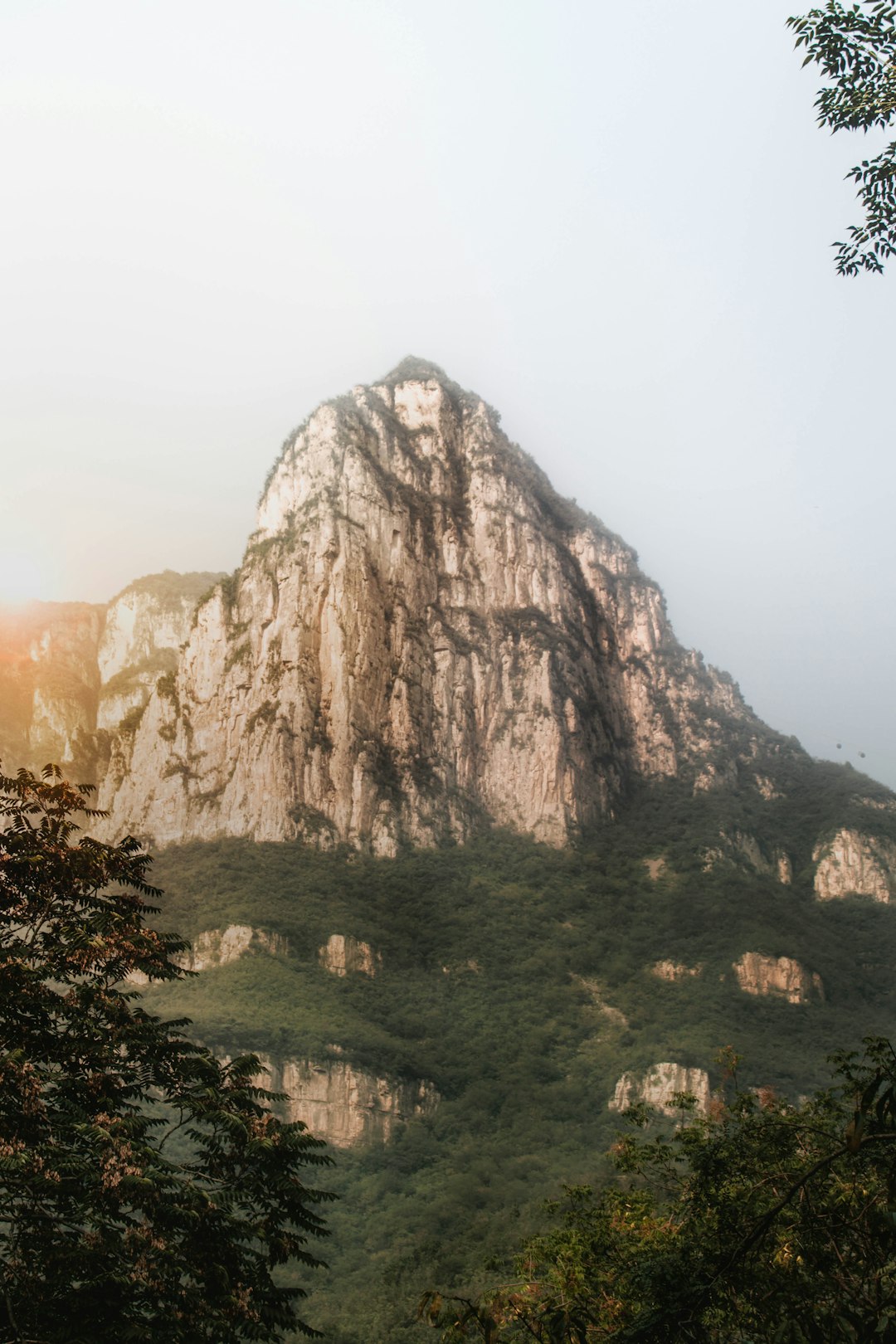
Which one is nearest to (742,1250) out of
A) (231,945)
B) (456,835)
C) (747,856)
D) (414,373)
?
(231,945)

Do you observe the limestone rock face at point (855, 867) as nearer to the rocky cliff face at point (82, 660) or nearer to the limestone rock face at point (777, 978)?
the limestone rock face at point (777, 978)

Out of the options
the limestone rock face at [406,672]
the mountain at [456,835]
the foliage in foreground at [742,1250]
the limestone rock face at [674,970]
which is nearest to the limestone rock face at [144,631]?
the mountain at [456,835]

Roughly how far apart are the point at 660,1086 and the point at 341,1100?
2385 cm

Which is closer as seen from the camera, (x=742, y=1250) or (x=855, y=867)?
(x=742, y=1250)

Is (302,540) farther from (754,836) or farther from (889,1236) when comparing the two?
(889,1236)

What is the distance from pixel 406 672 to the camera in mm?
113750

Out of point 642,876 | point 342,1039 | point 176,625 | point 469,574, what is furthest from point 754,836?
point 176,625

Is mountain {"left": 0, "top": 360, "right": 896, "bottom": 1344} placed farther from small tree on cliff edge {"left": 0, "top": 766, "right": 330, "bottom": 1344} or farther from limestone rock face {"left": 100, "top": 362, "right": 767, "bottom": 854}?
small tree on cliff edge {"left": 0, "top": 766, "right": 330, "bottom": 1344}


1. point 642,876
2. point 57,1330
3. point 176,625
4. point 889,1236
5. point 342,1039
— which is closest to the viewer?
point 889,1236

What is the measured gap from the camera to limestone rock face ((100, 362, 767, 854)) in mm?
104625

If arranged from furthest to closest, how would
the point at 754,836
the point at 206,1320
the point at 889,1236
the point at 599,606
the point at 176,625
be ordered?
the point at 176,625 → the point at 599,606 → the point at 754,836 → the point at 206,1320 → the point at 889,1236

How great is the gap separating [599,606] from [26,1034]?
12586 centimetres

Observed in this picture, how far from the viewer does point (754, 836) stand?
117 meters

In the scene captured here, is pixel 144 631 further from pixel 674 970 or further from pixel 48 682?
pixel 674 970
